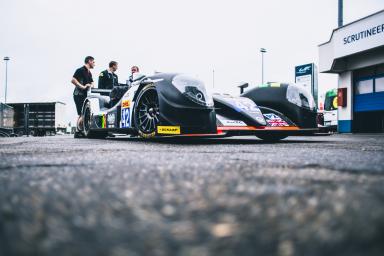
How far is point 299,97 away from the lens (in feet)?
18.9

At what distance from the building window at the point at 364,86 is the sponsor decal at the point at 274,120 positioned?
52.0 feet

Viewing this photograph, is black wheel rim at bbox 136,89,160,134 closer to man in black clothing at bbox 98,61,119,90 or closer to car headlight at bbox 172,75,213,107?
car headlight at bbox 172,75,213,107

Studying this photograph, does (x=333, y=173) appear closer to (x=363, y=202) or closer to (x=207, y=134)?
(x=363, y=202)

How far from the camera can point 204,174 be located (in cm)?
153

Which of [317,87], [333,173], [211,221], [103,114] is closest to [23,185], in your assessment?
[211,221]

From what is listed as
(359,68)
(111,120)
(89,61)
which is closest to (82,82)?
(89,61)

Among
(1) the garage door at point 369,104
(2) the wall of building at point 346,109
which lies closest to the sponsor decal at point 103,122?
(1) the garage door at point 369,104

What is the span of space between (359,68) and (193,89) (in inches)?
690

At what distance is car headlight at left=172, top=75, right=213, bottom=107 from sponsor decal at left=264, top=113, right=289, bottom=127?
1172mm

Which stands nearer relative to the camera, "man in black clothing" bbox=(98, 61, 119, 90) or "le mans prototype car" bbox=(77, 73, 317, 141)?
"le mans prototype car" bbox=(77, 73, 317, 141)

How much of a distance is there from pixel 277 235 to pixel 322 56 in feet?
72.7

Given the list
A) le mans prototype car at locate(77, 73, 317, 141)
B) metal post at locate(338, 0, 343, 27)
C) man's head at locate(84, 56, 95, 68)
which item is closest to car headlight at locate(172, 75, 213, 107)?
le mans prototype car at locate(77, 73, 317, 141)

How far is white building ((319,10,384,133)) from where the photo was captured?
17.7 m

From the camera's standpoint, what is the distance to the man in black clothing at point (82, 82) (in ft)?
26.4
